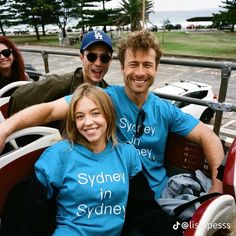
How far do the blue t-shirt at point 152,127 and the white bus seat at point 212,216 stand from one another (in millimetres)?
587

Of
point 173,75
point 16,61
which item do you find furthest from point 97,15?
point 16,61

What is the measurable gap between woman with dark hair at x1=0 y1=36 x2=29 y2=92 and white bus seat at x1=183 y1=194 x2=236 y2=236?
7.96ft

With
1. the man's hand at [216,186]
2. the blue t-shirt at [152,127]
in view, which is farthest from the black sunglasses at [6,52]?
the man's hand at [216,186]

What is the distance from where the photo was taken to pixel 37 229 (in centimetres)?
151

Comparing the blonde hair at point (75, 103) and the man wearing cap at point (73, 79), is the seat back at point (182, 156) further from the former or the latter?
the man wearing cap at point (73, 79)

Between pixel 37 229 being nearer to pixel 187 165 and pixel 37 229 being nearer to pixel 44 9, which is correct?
pixel 187 165

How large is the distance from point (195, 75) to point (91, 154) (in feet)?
56.4

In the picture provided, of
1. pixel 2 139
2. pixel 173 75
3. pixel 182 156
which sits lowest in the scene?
pixel 173 75

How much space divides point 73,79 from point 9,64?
98 cm

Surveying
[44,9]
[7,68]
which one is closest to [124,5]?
[44,9]

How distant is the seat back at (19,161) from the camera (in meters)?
1.57

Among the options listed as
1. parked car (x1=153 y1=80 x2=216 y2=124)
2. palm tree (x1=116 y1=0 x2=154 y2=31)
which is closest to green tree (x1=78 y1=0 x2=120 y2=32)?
palm tree (x1=116 y1=0 x2=154 y2=31)

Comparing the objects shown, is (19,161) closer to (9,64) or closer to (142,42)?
(142,42)

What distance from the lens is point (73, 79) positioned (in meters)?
2.59
